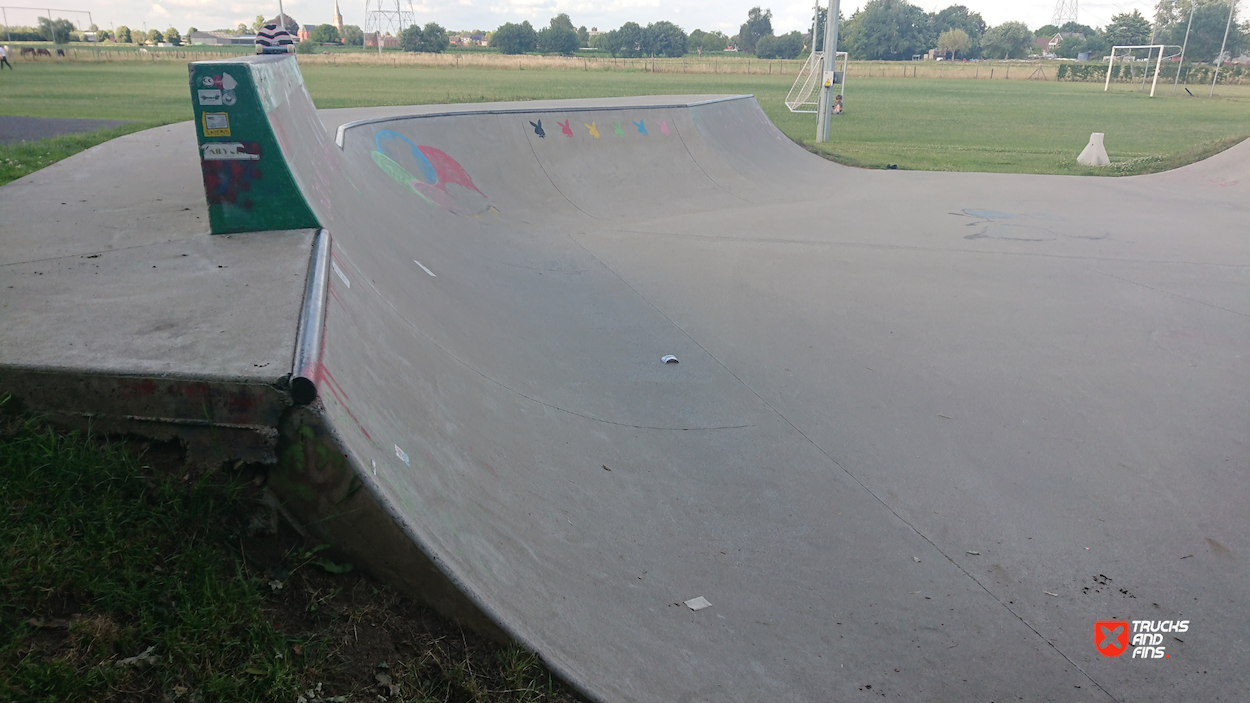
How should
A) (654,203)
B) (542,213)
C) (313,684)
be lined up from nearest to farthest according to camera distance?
1. (313,684)
2. (542,213)
3. (654,203)

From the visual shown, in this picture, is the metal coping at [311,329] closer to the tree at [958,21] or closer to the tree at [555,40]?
the tree at [555,40]

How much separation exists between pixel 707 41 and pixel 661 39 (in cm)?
2905

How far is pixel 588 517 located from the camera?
3.30 metres

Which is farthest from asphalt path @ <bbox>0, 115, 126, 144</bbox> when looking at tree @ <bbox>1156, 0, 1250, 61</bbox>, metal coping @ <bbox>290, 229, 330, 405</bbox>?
tree @ <bbox>1156, 0, 1250, 61</bbox>

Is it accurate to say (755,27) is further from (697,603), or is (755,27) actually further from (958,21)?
(697,603)

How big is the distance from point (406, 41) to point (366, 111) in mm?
87816

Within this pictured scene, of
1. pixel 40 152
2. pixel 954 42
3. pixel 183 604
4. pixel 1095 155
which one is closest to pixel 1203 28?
pixel 954 42

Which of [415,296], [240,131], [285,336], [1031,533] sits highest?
[240,131]

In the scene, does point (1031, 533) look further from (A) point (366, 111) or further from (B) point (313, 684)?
(A) point (366, 111)

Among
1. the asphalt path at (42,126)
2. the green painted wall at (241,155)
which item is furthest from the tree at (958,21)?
the green painted wall at (241,155)

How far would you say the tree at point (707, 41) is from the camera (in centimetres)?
13216

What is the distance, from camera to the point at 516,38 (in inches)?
4318

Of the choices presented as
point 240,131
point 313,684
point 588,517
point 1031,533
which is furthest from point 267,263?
point 1031,533

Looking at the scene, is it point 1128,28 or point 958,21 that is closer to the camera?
point 1128,28
